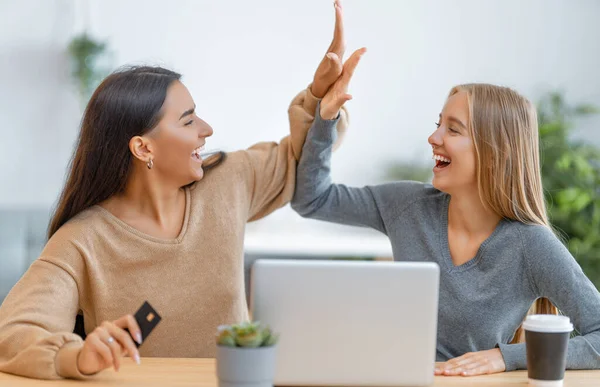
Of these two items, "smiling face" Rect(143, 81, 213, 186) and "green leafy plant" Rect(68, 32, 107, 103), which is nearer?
"smiling face" Rect(143, 81, 213, 186)

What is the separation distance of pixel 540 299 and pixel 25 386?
1242mm

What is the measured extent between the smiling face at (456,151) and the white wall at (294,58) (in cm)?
251

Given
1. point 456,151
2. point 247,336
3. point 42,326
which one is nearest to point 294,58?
point 456,151

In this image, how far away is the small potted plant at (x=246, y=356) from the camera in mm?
1388

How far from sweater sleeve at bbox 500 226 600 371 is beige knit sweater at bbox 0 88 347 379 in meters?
0.59

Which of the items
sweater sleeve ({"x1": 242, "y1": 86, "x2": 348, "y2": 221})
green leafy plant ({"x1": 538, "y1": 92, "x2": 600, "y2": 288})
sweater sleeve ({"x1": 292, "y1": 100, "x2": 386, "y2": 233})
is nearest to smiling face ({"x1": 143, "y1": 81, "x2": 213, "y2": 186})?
sweater sleeve ({"x1": 242, "y1": 86, "x2": 348, "y2": 221})

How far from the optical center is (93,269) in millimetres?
1926

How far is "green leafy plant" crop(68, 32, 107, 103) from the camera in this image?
4.46 meters

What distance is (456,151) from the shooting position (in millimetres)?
2053

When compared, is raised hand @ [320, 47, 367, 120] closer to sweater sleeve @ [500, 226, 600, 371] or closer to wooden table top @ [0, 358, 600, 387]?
sweater sleeve @ [500, 226, 600, 371]

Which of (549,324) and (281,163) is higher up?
(281,163)

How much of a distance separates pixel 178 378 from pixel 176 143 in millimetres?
667

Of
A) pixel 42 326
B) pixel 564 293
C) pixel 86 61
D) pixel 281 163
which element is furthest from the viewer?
pixel 86 61

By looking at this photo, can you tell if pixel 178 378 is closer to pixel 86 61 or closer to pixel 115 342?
pixel 115 342
